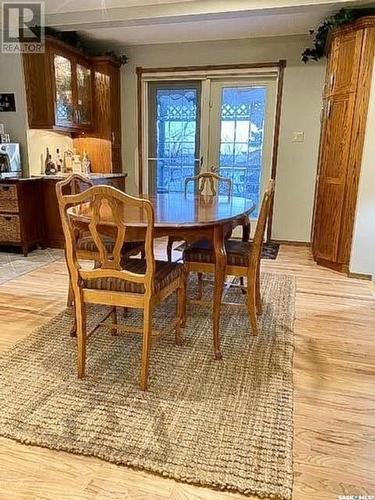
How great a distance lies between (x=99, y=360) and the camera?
81.4 inches

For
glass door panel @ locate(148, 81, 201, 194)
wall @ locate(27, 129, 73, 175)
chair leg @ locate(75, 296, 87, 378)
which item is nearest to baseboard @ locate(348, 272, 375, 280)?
glass door panel @ locate(148, 81, 201, 194)

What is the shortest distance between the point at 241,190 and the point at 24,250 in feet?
8.80

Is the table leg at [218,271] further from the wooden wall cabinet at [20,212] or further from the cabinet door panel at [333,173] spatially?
the wooden wall cabinet at [20,212]

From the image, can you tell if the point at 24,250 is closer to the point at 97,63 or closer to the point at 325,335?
the point at 97,63

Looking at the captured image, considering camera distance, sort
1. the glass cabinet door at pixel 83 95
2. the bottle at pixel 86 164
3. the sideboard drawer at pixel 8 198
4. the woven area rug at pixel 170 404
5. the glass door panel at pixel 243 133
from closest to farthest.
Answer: the woven area rug at pixel 170 404 < the sideboard drawer at pixel 8 198 < the glass cabinet door at pixel 83 95 < the glass door panel at pixel 243 133 < the bottle at pixel 86 164

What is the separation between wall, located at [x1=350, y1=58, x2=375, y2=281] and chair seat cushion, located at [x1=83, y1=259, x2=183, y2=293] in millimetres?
2104

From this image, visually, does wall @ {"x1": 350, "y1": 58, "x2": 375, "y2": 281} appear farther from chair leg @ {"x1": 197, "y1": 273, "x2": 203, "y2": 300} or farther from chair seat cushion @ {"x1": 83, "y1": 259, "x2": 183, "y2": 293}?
chair seat cushion @ {"x1": 83, "y1": 259, "x2": 183, "y2": 293}

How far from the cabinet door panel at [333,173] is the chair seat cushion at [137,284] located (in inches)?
83.5

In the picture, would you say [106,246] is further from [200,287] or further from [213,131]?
[213,131]

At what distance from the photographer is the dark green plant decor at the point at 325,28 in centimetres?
325

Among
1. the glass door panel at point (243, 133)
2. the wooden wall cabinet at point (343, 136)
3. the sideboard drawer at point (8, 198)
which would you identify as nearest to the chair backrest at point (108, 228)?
the sideboard drawer at point (8, 198)

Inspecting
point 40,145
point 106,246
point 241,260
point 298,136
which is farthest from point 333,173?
point 40,145

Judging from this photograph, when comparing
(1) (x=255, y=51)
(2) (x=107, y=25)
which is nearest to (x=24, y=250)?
(2) (x=107, y=25)

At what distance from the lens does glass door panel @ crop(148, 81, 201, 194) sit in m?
4.89
